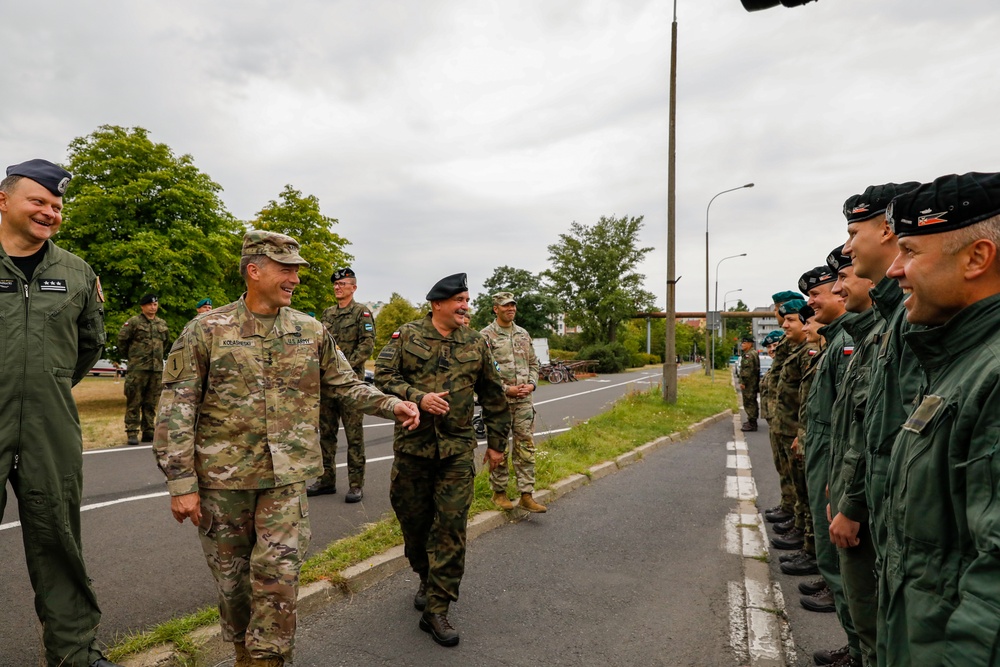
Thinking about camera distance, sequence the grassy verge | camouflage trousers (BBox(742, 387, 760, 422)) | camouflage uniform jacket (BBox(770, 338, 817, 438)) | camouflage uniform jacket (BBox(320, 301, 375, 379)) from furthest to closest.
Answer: camouflage trousers (BBox(742, 387, 760, 422))
camouflage uniform jacket (BBox(320, 301, 375, 379))
camouflage uniform jacket (BBox(770, 338, 817, 438))
the grassy verge

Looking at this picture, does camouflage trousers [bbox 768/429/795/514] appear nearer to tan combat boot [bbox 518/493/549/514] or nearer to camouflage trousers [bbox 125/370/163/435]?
tan combat boot [bbox 518/493/549/514]

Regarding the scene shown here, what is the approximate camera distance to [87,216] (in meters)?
18.8

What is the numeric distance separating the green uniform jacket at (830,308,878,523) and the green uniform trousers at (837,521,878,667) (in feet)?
0.47

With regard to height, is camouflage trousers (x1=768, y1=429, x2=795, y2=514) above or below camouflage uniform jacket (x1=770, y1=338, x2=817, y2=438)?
below

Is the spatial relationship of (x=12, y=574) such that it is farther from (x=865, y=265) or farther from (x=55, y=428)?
(x=865, y=265)

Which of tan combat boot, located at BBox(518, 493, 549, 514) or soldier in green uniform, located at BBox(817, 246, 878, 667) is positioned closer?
soldier in green uniform, located at BBox(817, 246, 878, 667)

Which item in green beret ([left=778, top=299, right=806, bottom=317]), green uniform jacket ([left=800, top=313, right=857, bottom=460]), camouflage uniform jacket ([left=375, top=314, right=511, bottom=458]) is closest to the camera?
green uniform jacket ([left=800, top=313, right=857, bottom=460])

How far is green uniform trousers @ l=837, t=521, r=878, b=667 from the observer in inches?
104

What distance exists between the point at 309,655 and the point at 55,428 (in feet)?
5.70

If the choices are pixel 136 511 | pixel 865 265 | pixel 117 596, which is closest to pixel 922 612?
pixel 865 265

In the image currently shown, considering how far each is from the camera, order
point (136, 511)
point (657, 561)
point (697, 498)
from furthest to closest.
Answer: point (697, 498)
point (136, 511)
point (657, 561)

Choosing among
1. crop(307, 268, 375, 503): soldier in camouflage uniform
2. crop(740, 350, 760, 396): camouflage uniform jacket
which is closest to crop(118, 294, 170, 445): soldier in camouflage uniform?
crop(307, 268, 375, 503): soldier in camouflage uniform

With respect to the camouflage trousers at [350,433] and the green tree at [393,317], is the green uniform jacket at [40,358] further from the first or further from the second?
the green tree at [393,317]

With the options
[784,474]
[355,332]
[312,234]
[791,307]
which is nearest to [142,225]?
[312,234]
